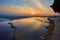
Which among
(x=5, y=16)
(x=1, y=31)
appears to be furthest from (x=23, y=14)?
(x=1, y=31)

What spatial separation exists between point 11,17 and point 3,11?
0.55 ft

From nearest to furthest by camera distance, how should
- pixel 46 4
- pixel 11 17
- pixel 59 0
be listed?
pixel 11 17 → pixel 46 4 → pixel 59 0

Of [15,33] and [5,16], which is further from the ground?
[5,16]

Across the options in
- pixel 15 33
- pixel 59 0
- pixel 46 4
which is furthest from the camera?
pixel 59 0

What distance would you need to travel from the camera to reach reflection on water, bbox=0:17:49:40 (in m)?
1.46

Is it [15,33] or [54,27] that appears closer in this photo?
[15,33]

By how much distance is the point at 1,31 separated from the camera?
153 cm

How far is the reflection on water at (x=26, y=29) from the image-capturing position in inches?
57.6

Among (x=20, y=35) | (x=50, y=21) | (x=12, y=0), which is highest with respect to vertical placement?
(x=12, y=0)

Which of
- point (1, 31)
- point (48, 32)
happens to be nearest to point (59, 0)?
point (48, 32)

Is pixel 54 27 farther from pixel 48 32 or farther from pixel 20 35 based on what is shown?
pixel 20 35

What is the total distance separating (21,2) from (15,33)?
→ 0.41 m

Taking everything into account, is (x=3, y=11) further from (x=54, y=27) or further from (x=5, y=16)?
(x=54, y=27)

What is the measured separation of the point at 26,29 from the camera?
5.01 feet
